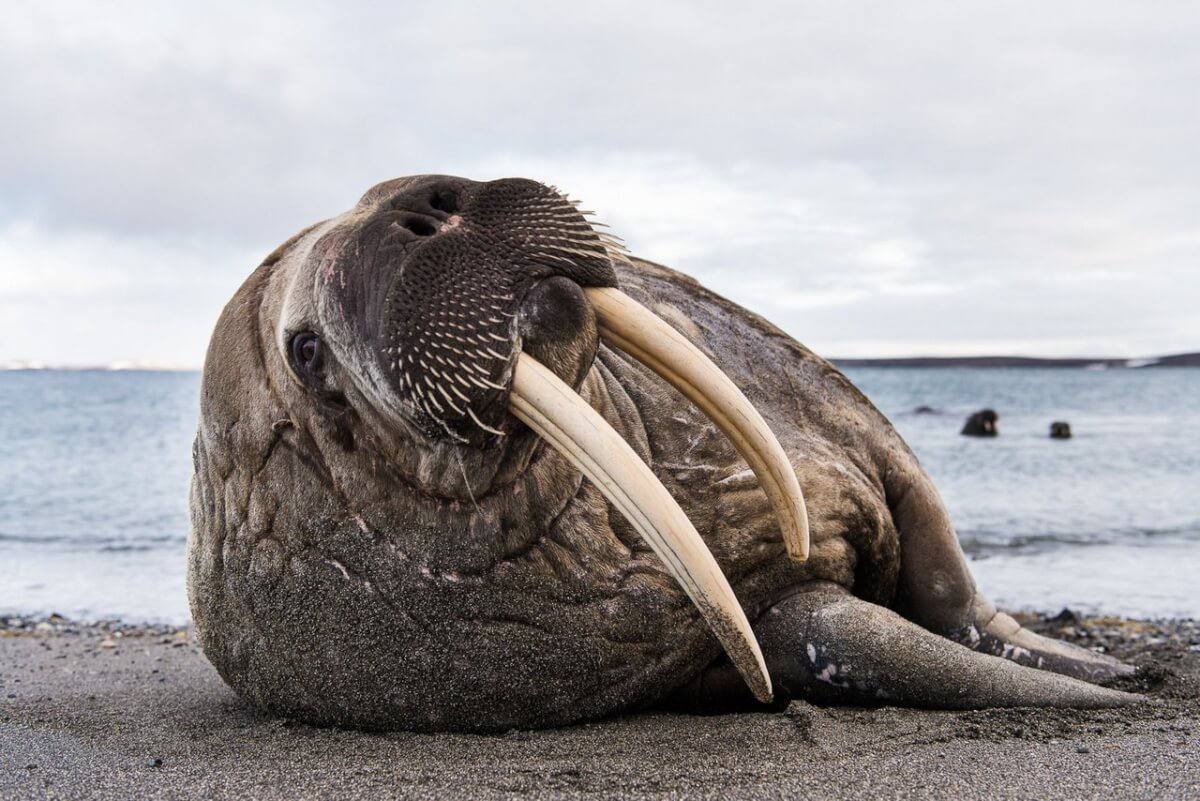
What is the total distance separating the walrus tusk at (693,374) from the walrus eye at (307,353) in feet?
2.88

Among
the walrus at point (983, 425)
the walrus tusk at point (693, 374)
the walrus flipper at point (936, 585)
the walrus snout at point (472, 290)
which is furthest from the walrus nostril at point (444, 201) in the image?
the walrus at point (983, 425)

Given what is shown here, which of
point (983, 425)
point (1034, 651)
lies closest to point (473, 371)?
point (1034, 651)

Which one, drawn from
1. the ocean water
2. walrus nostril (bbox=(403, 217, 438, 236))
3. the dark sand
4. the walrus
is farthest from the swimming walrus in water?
the walrus

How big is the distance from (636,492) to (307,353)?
1.24 metres

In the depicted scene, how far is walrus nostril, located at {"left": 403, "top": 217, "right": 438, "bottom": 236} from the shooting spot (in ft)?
10.3

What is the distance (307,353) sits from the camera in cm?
346

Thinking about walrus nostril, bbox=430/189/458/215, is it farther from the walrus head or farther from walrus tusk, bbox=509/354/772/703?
walrus tusk, bbox=509/354/772/703

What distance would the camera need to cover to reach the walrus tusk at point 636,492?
2.84 metres

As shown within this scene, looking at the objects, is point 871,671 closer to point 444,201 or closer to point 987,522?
point 444,201

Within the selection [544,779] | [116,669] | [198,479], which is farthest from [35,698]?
[544,779]

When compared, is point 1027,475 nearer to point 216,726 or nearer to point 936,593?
point 936,593

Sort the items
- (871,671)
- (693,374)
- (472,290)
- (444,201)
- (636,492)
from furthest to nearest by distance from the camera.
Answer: (871,671) → (444,201) → (693,374) → (472,290) → (636,492)

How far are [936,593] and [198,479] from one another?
324 centimetres

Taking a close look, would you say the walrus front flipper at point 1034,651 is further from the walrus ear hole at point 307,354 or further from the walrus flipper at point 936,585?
the walrus ear hole at point 307,354
